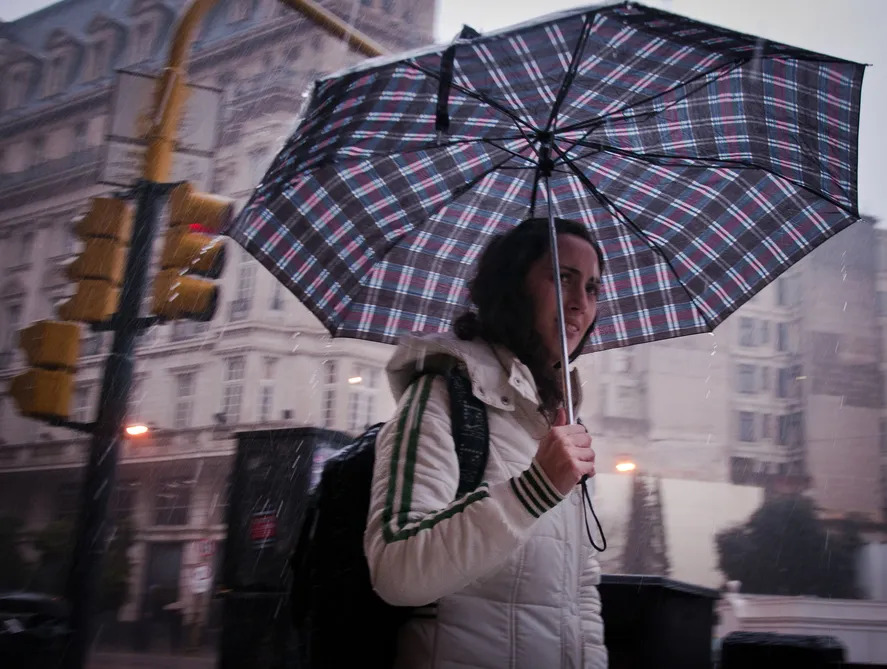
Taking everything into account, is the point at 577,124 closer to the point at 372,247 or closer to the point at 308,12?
the point at 372,247

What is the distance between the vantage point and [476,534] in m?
1.71

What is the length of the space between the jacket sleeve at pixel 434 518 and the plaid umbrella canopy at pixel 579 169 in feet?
3.15

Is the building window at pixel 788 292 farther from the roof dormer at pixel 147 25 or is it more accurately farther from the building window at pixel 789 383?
the roof dormer at pixel 147 25

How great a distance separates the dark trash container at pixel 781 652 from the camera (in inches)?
126

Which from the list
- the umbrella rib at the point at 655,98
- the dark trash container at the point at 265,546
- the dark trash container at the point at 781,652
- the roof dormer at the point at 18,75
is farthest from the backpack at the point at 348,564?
the roof dormer at the point at 18,75

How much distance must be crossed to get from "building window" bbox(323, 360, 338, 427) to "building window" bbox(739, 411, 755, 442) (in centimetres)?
1704

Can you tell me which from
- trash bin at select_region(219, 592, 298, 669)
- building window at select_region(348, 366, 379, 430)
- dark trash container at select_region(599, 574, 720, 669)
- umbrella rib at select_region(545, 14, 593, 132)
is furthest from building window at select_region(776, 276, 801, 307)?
umbrella rib at select_region(545, 14, 593, 132)

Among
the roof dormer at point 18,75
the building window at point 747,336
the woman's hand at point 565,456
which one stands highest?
the roof dormer at point 18,75

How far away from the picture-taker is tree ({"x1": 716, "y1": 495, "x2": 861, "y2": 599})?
3189cm

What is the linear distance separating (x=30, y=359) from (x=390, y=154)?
395cm

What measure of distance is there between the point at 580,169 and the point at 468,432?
4.43 ft

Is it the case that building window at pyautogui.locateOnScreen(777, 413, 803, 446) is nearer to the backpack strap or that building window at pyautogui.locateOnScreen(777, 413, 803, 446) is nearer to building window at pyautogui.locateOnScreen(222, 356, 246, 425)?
building window at pyautogui.locateOnScreen(222, 356, 246, 425)

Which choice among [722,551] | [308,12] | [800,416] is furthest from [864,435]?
[308,12]

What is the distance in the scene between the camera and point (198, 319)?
5977 millimetres
